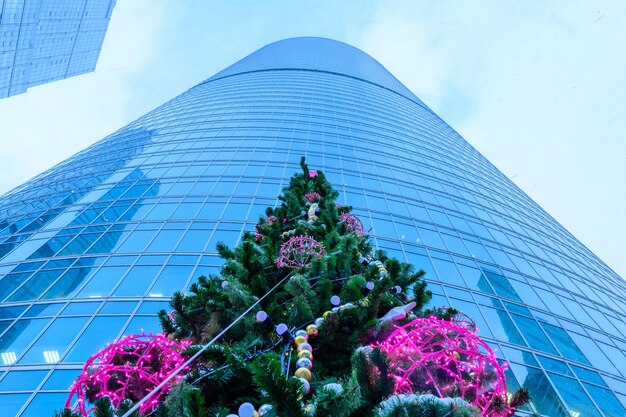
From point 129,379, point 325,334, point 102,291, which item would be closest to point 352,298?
point 325,334

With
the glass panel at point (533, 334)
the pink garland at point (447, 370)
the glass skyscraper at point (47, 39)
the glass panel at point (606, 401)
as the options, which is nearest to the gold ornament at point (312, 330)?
the pink garland at point (447, 370)

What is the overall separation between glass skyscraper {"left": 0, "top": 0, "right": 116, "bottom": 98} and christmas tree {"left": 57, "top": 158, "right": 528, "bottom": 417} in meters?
90.9

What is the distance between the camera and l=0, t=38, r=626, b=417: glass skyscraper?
10930 mm

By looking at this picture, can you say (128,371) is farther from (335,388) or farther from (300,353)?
(335,388)

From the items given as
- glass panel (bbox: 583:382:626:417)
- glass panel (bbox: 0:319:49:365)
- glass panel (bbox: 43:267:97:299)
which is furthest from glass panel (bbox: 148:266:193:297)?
glass panel (bbox: 583:382:626:417)

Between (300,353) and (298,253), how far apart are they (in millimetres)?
1763

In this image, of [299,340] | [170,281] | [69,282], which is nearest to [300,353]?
[299,340]

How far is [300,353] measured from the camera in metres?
3.50

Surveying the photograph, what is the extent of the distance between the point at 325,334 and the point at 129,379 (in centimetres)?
180

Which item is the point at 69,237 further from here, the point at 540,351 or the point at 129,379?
the point at 540,351

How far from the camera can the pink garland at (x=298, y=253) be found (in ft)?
16.5

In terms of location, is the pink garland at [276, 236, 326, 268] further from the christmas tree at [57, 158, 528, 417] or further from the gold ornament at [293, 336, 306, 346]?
the gold ornament at [293, 336, 306, 346]

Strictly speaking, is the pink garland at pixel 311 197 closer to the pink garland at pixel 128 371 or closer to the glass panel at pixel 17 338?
the pink garland at pixel 128 371

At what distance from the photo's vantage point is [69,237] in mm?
15422
